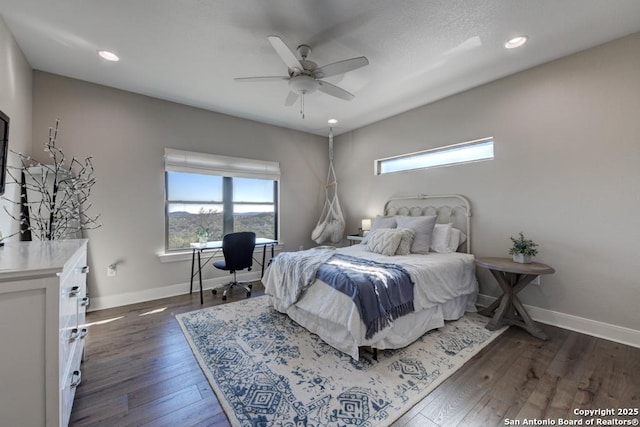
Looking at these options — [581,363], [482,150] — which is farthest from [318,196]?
[581,363]

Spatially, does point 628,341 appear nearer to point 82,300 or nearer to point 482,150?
point 482,150

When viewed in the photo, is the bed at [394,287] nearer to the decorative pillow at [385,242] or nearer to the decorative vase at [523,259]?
the decorative pillow at [385,242]

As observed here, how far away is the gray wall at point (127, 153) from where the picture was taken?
119 inches

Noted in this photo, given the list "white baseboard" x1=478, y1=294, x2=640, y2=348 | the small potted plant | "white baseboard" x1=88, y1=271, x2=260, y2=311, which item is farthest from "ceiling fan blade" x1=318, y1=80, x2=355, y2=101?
"white baseboard" x1=88, y1=271, x2=260, y2=311

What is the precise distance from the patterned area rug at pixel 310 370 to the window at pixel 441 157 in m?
1.99

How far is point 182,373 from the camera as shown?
1955 millimetres

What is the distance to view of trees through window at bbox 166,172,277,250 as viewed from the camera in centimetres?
381

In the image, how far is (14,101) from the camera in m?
2.33

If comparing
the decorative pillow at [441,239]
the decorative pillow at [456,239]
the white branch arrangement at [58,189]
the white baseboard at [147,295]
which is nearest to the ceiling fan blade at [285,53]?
the white branch arrangement at [58,189]

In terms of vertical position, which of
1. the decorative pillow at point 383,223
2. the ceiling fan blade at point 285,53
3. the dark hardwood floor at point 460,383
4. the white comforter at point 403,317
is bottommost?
the dark hardwood floor at point 460,383

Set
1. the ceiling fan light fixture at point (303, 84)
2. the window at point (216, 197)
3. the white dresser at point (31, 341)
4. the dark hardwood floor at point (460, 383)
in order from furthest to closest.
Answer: the window at point (216, 197) → the ceiling fan light fixture at point (303, 84) → the dark hardwood floor at point (460, 383) → the white dresser at point (31, 341)

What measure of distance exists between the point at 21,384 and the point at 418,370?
2.19 meters

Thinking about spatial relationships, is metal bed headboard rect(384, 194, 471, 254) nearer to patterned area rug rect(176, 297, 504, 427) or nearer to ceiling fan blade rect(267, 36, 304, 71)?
patterned area rug rect(176, 297, 504, 427)

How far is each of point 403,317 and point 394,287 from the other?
0.30 meters
